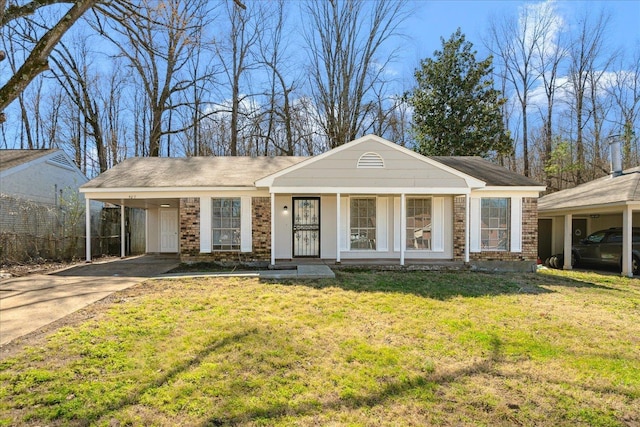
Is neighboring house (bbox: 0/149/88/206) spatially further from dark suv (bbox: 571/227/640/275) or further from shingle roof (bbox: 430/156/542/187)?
dark suv (bbox: 571/227/640/275)

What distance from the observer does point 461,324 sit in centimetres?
544

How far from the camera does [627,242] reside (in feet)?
36.4

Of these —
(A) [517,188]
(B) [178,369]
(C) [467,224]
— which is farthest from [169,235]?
(A) [517,188]

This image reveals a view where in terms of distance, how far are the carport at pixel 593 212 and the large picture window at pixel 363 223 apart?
7.15 meters

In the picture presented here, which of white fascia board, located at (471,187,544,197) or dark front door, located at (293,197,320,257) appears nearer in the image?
white fascia board, located at (471,187,544,197)

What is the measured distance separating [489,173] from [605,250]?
15.9 feet

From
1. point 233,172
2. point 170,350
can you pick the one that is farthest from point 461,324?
point 233,172

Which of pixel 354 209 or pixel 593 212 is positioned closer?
pixel 354 209

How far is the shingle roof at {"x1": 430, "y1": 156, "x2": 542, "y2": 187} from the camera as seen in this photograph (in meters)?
11.4

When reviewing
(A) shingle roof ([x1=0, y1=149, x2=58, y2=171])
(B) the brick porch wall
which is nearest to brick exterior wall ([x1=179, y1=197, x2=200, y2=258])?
(B) the brick porch wall

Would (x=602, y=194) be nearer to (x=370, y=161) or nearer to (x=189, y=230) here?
(x=370, y=161)

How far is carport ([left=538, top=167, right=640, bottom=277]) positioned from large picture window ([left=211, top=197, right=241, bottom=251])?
11.6 metres

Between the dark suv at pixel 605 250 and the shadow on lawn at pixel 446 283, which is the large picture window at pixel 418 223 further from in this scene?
the dark suv at pixel 605 250

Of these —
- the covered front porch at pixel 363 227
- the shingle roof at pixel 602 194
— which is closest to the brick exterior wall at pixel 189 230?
the covered front porch at pixel 363 227
